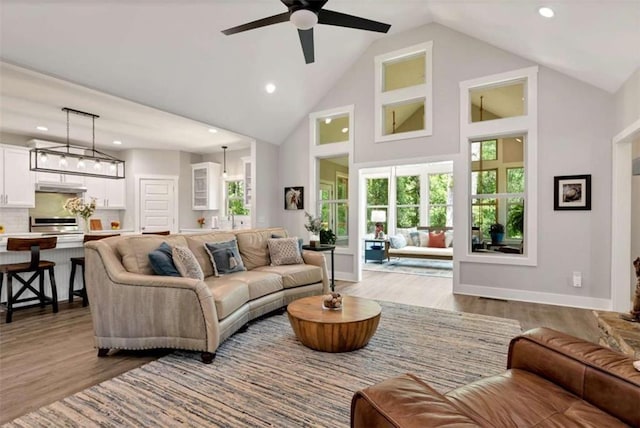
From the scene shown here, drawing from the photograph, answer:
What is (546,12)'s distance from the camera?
10.6 ft

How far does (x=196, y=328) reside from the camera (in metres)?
2.63

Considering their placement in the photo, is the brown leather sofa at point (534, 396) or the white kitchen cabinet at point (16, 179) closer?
the brown leather sofa at point (534, 396)

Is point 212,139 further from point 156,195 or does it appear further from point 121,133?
point 156,195

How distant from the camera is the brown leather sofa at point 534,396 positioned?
982mm

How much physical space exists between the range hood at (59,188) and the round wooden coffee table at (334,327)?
6.41m

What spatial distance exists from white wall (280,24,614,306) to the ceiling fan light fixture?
10.9ft

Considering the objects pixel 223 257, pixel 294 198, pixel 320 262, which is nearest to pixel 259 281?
pixel 223 257

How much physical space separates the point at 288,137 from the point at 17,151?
196 inches

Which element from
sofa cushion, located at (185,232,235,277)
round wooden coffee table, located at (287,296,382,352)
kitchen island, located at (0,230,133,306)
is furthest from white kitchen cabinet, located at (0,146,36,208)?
round wooden coffee table, located at (287,296,382,352)

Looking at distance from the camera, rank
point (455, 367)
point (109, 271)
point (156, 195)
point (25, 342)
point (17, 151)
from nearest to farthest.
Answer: point (455, 367) < point (109, 271) < point (25, 342) < point (17, 151) < point (156, 195)

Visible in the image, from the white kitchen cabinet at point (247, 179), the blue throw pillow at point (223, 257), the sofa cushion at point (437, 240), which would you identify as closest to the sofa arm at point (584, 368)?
the blue throw pillow at point (223, 257)

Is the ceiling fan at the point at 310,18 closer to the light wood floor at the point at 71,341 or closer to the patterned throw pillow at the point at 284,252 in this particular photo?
the patterned throw pillow at the point at 284,252

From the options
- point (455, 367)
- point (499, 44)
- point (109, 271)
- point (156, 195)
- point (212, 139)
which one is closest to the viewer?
point (455, 367)

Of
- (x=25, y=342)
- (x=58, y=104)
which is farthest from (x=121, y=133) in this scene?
(x=25, y=342)
